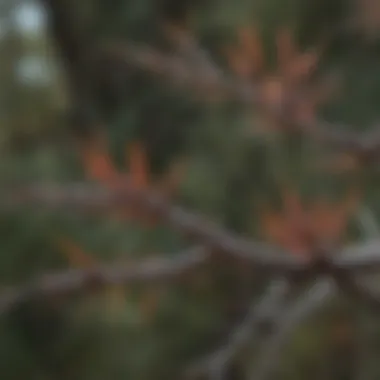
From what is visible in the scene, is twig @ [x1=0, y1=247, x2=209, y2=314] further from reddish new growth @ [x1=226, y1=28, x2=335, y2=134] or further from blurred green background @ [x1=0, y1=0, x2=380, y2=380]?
blurred green background @ [x1=0, y1=0, x2=380, y2=380]

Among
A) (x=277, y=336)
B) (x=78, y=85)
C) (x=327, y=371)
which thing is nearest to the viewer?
(x=277, y=336)

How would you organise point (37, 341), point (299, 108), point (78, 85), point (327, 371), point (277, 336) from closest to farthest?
point (299, 108) < point (277, 336) < point (327, 371) < point (37, 341) < point (78, 85)

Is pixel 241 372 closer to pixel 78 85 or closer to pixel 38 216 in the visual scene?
pixel 38 216

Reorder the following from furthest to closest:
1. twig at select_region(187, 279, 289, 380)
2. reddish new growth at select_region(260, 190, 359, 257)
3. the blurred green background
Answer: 1. the blurred green background
2. twig at select_region(187, 279, 289, 380)
3. reddish new growth at select_region(260, 190, 359, 257)

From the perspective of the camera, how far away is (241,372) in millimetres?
815

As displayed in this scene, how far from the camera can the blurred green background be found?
796 millimetres

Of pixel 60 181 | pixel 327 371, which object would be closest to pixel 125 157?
pixel 60 181

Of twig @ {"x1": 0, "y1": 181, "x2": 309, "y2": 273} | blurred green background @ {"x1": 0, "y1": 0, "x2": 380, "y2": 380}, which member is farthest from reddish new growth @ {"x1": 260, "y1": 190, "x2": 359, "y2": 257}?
blurred green background @ {"x1": 0, "y1": 0, "x2": 380, "y2": 380}

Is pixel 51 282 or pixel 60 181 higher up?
pixel 60 181

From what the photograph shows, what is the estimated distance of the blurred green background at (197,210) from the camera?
796mm

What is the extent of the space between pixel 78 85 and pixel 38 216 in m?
0.21

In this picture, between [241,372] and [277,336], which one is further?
[241,372]

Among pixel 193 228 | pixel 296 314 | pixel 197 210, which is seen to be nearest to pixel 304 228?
pixel 193 228

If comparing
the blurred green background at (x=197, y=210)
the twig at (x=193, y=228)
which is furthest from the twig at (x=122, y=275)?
the blurred green background at (x=197, y=210)
